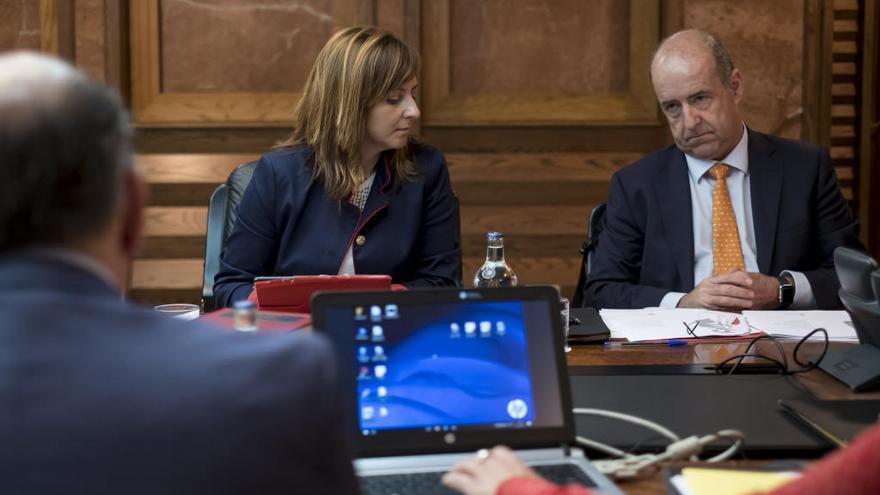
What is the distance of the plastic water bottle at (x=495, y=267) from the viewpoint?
2452mm

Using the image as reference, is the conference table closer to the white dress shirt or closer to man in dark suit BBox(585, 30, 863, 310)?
man in dark suit BBox(585, 30, 863, 310)

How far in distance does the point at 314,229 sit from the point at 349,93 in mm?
374

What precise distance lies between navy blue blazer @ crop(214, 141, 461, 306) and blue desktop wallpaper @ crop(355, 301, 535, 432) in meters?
1.39

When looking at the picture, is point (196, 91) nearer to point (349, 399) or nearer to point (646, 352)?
point (646, 352)

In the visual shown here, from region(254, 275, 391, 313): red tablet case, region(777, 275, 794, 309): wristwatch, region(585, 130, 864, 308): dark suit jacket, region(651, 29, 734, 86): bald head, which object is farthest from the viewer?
region(651, 29, 734, 86): bald head

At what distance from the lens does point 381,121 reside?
9.54 feet

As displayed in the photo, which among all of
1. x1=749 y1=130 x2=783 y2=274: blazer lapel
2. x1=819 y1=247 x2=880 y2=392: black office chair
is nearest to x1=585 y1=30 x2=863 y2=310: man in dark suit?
x1=749 y1=130 x2=783 y2=274: blazer lapel

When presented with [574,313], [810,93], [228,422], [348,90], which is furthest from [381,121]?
[810,93]

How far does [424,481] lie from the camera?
1389 mm

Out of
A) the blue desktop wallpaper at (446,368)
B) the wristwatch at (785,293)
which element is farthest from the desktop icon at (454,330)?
the wristwatch at (785,293)

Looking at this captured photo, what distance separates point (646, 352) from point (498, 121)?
258cm

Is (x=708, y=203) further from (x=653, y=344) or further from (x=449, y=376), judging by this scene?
(x=449, y=376)

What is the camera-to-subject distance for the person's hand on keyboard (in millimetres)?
1295

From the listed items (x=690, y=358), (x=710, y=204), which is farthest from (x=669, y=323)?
(x=710, y=204)
